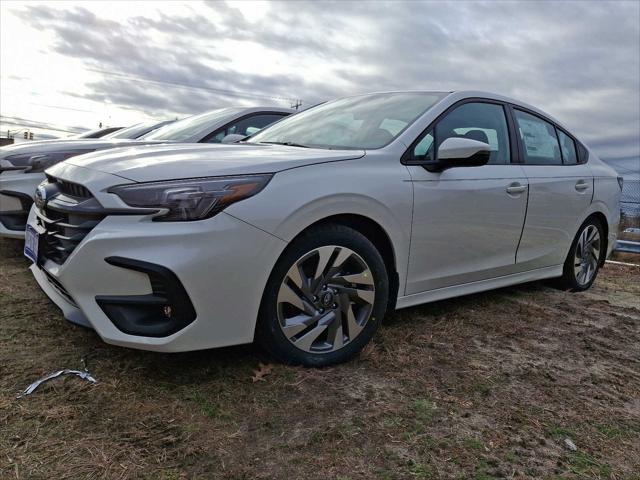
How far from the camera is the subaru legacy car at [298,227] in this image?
7.48ft

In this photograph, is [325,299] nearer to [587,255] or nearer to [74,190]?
[74,190]

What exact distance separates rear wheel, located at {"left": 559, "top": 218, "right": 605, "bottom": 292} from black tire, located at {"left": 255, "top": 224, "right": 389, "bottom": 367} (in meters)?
2.39

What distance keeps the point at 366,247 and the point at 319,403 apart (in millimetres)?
797

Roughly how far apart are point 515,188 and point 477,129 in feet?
1.52

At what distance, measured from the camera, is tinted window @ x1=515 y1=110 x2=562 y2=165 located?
3.98 metres

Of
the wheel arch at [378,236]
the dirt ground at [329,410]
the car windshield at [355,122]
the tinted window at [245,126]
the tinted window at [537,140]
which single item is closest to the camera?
the dirt ground at [329,410]

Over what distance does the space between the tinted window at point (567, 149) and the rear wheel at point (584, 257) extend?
527mm

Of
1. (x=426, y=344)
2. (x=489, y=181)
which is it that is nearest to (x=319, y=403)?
(x=426, y=344)

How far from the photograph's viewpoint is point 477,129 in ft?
11.9

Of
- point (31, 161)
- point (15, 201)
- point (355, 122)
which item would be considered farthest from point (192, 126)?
point (355, 122)

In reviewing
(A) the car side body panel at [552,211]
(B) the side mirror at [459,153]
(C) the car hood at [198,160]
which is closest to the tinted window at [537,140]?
(A) the car side body panel at [552,211]

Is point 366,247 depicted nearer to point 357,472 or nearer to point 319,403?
point 319,403

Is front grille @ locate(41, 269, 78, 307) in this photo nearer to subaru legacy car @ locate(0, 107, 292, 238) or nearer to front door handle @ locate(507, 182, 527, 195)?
subaru legacy car @ locate(0, 107, 292, 238)

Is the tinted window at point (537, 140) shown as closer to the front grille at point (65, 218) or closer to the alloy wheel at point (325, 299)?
the alloy wheel at point (325, 299)
